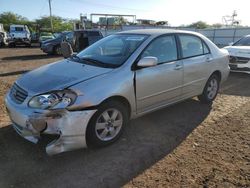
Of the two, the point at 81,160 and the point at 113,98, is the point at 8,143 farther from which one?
the point at 113,98

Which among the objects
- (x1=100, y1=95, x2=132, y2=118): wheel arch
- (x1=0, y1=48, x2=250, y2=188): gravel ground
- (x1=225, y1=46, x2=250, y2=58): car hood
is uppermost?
(x1=225, y1=46, x2=250, y2=58): car hood

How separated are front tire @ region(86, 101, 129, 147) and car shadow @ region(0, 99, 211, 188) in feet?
0.48

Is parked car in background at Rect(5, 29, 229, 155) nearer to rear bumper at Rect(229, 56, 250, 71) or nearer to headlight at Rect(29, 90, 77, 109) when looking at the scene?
headlight at Rect(29, 90, 77, 109)

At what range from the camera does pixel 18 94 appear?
11.9ft

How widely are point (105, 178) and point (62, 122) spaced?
837mm

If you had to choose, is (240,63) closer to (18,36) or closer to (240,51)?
(240,51)

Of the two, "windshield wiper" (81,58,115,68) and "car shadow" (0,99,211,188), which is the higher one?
"windshield wiper" (81,58,115,68)

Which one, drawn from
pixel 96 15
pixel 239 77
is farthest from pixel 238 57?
pixel 96 15

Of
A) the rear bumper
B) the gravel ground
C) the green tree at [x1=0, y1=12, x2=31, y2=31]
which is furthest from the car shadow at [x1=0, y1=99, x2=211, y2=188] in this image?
the green tree at [x1=0, y1=12, x2=31, y2=31]

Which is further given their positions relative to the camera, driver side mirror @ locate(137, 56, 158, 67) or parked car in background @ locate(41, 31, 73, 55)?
parked car in background @ locate(41, 31, 73, 55)

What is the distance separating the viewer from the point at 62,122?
10.6 feet

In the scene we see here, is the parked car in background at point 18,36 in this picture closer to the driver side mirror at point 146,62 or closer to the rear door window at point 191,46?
the rear door window at point 191,46

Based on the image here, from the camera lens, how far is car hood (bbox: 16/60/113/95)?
3.45 metres

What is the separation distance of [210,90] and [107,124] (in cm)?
296
